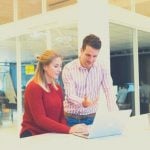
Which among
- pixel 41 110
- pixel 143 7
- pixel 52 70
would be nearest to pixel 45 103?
pixel 41 110

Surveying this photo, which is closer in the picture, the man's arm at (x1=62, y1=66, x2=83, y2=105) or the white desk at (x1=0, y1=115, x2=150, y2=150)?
the white desk at (x1=0, y1=115, x2=150, y2=150)

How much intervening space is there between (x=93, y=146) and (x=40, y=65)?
0.81m

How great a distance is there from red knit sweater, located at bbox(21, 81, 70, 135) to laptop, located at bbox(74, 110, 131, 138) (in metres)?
0.20

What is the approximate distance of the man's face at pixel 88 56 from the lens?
3.15 m

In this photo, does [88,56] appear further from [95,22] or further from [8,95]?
[8,95]

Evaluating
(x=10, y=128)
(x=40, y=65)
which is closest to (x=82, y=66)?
(x=40, y=65)

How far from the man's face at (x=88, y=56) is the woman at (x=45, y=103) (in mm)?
741

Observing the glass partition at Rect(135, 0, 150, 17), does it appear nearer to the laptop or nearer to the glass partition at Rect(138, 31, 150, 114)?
the glass partition at Rect(138, 31, 150, 114)

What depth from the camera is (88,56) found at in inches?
125

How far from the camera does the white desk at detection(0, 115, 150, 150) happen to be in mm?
1845

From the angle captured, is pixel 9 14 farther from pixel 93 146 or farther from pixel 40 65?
pixel 93 146

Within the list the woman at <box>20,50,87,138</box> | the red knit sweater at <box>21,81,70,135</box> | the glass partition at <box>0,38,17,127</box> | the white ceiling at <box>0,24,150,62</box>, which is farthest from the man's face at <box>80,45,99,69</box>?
the glass partition at <box>0,38,17,127</box>

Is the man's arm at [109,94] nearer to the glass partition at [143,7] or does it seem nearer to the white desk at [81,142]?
the white desk at [81,142]

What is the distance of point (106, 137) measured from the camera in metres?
2.14
